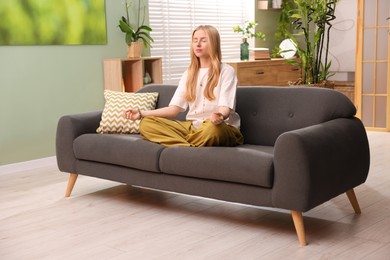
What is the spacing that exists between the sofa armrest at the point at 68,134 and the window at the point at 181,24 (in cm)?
223

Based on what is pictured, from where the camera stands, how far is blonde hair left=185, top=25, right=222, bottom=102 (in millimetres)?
3324

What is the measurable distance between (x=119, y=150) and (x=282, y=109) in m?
1.01

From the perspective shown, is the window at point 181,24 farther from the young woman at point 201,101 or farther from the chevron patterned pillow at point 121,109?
the young woman at point 201,101

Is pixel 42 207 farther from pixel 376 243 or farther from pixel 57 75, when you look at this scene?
pixel 376 243

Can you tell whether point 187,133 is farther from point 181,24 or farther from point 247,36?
point 247,36

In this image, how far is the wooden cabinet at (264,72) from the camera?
20.6ft

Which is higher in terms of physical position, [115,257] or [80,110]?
[80,110]

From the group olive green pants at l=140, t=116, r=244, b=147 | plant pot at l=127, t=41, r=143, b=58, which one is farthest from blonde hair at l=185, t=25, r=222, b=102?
plant pot at l=127, t=41, r=143, b=58

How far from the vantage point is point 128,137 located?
3.54 meters

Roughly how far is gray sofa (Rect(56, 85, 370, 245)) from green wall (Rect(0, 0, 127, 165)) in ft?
3.49

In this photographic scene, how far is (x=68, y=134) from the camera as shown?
373cm

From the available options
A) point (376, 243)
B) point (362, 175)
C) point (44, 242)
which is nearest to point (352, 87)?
point (362, 175)

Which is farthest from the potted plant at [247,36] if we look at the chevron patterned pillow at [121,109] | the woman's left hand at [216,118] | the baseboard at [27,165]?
the woman's left hand at [216,118]

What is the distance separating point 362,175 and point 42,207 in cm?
194
